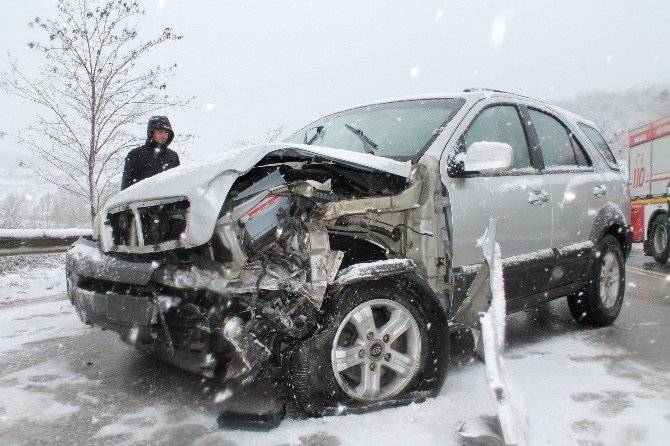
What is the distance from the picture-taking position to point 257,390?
3.10m

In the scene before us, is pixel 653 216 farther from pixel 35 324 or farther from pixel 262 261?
pixel 35 324

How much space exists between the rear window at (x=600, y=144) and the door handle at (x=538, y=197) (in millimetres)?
1492

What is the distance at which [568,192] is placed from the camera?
416 centimetres

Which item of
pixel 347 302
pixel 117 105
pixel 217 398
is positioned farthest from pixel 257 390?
pixel 117 105

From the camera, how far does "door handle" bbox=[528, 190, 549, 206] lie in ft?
12.2

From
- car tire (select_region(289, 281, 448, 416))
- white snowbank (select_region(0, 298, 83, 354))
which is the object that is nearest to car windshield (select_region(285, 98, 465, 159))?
car tire (select_region(289, 281, 448, 416))

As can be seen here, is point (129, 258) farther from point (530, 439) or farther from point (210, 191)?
point (530, 439)

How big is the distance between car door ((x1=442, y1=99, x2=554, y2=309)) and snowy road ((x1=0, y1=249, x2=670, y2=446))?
606mm

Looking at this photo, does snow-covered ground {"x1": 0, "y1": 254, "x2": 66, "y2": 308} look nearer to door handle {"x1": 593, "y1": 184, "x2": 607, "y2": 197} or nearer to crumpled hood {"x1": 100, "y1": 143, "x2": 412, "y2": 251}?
crumpled hood {"x1": 100, "y1": 143, "x2": 412, "y2": 251}

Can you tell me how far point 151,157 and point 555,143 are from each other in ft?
12.8

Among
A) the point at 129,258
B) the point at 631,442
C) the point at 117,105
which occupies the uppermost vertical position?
the point at 117,105

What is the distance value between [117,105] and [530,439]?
11.0 meters

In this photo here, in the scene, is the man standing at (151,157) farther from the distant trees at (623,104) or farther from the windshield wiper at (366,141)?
the distant trees at (623,104)

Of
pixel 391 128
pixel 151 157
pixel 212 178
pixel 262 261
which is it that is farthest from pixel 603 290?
pixel 151 157
